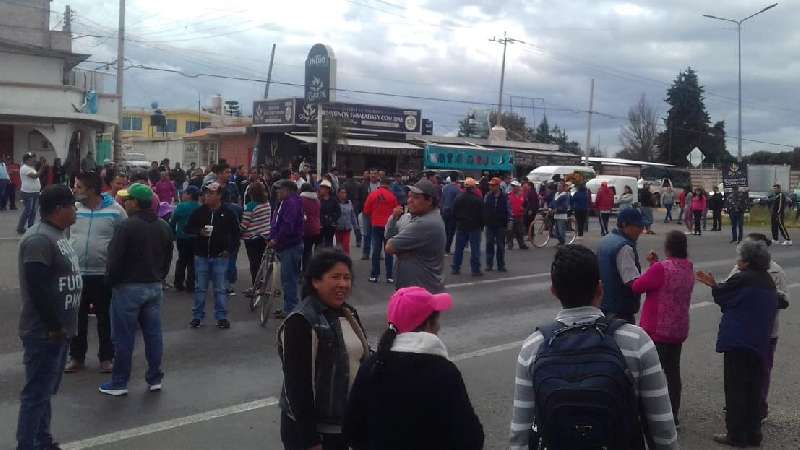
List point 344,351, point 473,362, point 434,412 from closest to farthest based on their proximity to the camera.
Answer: point 434,412 → point 344,351 → point 473,362

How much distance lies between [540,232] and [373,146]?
1980 cm

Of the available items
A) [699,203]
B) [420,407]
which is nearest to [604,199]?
[699,203]

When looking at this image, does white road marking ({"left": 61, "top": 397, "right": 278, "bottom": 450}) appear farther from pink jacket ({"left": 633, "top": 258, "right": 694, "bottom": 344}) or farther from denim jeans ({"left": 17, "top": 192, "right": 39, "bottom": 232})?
denim jeans ({"left": 17, "top": 192, "right": 39, "bottom": 232})

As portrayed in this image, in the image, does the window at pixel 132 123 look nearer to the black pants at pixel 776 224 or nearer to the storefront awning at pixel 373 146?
the storefront awning at pixel 373 146

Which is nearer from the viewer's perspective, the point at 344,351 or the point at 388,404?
the point at 388,404

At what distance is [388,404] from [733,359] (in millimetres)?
3847

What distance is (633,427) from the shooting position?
3.13m

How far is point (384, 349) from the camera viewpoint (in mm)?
3176

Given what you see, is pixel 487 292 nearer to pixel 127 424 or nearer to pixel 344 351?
pixel 127 424

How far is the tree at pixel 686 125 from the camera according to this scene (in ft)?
252

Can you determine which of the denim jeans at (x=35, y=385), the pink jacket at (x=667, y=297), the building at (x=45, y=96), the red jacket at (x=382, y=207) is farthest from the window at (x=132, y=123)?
the pink jacket at (x=667, y=297)

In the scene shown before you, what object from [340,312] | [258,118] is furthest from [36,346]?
[258,118]

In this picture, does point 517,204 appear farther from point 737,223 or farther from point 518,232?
point 737,223

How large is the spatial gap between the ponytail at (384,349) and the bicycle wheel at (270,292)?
23.5 feet
